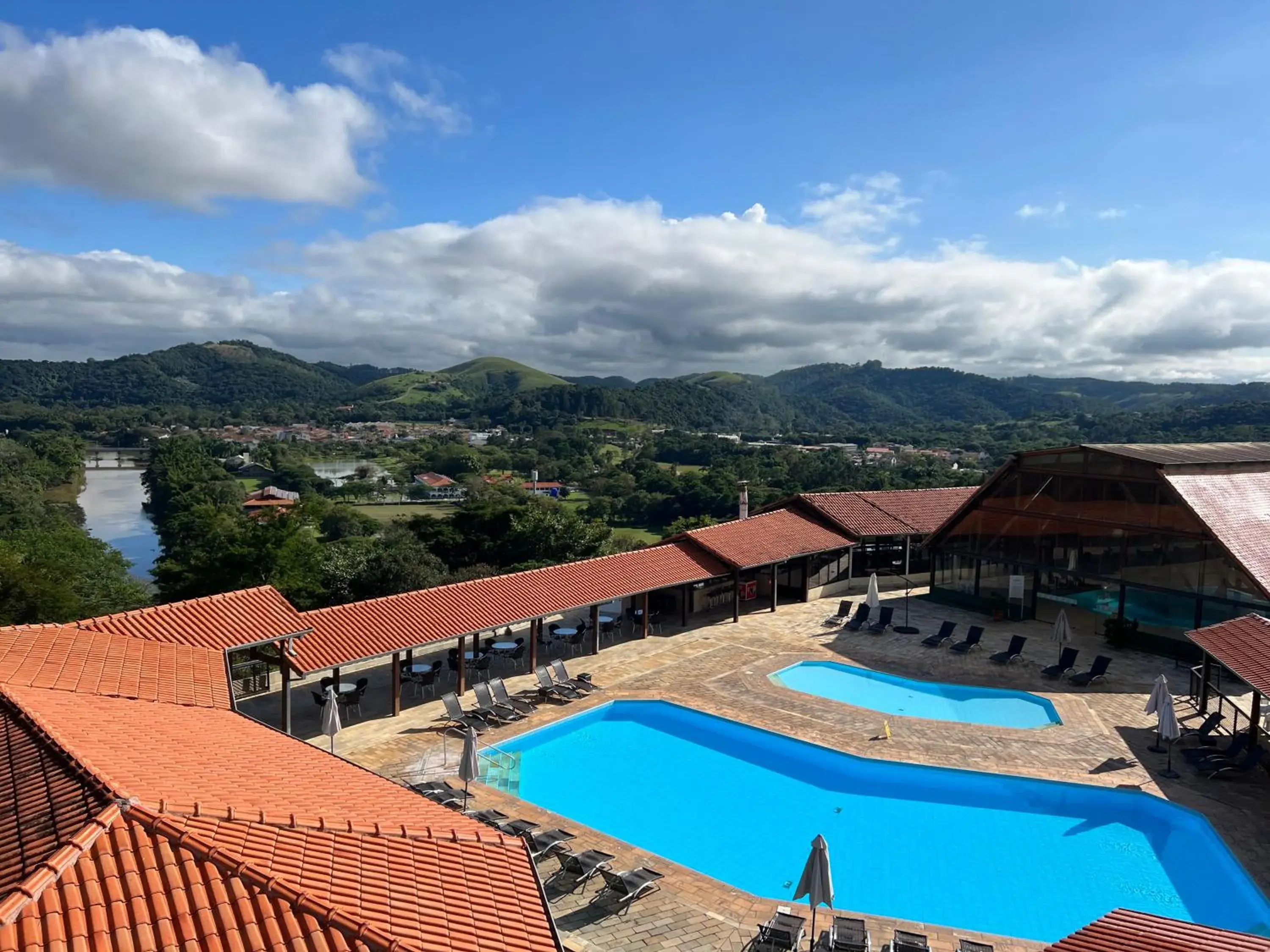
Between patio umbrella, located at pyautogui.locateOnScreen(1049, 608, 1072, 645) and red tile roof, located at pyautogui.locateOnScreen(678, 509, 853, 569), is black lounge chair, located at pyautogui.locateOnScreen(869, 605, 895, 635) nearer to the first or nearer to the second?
red tile roof, located at pyautogui.locateOnScreen(678, 509, 853, 569)

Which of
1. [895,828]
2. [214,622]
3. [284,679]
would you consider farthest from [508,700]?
[895,828]

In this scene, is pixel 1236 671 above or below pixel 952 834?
above

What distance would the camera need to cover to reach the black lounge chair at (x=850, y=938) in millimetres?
8578

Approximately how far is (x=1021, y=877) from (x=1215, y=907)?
2301 mm

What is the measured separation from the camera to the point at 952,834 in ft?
39.7

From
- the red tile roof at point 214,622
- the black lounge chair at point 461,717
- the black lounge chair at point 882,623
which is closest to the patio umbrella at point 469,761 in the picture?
the black lounge chair at point 461,717

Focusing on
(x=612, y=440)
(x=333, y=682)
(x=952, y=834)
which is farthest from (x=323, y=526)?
(x=612, y=440)

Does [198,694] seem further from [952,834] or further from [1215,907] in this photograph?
[1215,907]

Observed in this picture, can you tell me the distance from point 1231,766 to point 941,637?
328 inches

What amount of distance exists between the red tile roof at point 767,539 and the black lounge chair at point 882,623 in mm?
2816

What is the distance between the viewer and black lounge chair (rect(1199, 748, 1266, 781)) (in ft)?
42.7

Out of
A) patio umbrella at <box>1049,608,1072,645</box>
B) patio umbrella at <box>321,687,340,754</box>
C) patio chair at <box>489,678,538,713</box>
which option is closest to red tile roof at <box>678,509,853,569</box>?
patio umbrella at <box>1049,608,1072,645</box>

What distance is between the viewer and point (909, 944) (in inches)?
335

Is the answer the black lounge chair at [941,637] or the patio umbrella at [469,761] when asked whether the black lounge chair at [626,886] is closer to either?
the patio umbrella at [469,761]
